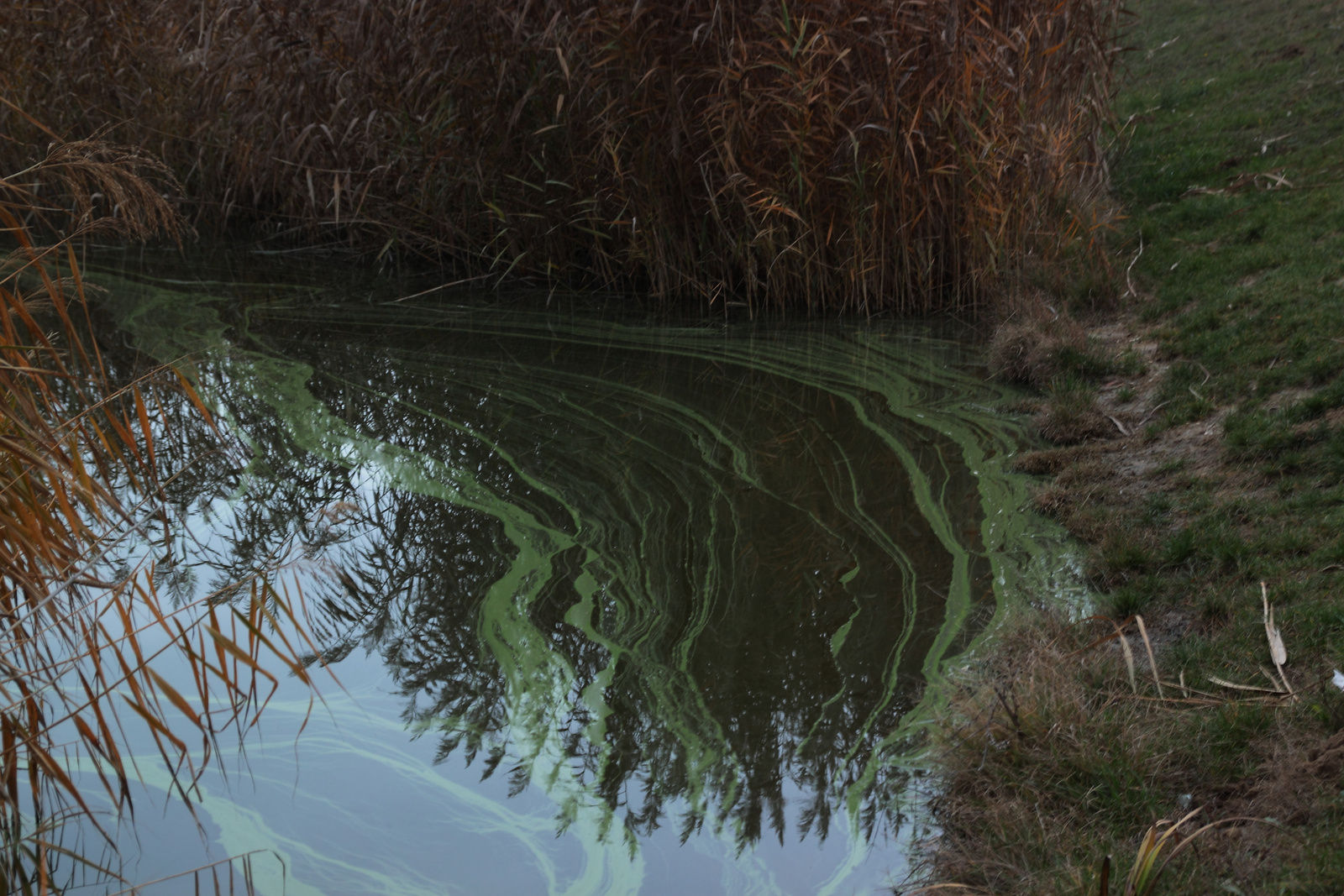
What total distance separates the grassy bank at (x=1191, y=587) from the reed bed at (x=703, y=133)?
2.36 ft

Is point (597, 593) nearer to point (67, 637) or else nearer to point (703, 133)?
point (67, 637)

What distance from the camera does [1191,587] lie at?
2.03 metres

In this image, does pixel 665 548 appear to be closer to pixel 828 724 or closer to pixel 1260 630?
pixel 828 724

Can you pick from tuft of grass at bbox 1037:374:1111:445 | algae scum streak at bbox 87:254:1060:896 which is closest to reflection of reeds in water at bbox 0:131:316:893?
algae scum streak at bbox 87:254:1060:896

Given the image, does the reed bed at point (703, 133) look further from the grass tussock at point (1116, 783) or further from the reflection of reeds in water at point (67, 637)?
the grass tussock at point (1116, 783)

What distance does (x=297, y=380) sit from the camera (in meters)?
3.69

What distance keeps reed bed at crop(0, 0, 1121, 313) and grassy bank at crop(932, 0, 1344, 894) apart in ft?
2.36

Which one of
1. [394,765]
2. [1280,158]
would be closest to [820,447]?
[394,765]

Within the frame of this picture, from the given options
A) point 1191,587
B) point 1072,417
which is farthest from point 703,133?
point 1191,587

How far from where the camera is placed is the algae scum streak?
1576mm

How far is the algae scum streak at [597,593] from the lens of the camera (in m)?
1.58

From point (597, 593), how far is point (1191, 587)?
119 cm

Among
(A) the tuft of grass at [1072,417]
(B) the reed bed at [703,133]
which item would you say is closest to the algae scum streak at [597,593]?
(A) the tuft of grass at [1072,417]

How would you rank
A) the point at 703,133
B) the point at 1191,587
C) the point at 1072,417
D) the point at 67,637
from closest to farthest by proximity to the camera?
the point at 67,637 → the point at 1191,587 → the point at 1072,417 → the point at 703,133
